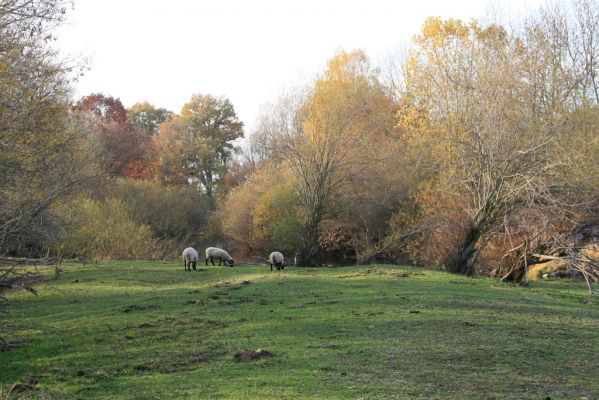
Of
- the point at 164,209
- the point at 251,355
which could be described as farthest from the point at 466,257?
the point at 164,209

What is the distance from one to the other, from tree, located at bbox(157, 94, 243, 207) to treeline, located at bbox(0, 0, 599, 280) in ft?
28.4

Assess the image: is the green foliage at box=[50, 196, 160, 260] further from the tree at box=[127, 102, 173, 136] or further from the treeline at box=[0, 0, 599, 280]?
the tree at box=[127, 102, 173, 136]

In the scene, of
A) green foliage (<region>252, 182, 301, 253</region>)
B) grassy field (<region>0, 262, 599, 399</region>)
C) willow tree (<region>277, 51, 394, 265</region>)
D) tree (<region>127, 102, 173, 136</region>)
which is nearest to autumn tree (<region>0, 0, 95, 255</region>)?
grassy field (<region>0, 262, 599, 399</region>)

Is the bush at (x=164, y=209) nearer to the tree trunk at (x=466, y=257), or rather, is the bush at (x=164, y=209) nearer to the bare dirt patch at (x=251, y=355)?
the tree trunk at (x=466, y=257)

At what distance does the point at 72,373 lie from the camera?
9.25m


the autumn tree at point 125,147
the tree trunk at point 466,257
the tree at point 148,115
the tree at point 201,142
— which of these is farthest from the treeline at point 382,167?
the tree at point 148,115

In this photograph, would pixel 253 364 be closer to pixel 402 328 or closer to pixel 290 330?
pixel 290 330

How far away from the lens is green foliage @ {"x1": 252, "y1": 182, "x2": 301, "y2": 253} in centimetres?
3994

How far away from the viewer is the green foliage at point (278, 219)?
39.9m

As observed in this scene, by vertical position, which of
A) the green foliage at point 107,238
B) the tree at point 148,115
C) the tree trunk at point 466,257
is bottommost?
the tree trunk at point 466,257

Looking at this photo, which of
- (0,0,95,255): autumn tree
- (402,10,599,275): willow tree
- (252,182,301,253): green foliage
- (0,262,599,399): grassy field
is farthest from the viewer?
(252,182,301,253): green foliage

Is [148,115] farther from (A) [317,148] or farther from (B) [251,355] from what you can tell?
(B) [251,355]

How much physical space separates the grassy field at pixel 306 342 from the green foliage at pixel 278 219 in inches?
853

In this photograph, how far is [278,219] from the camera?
40844 millimetres
